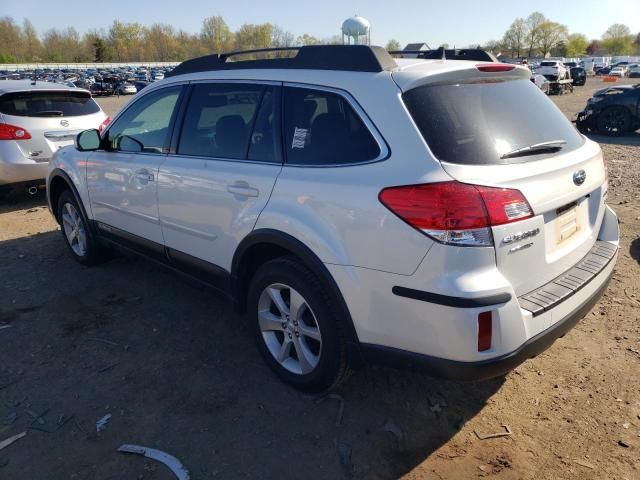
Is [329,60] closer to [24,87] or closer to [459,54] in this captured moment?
[459,54]

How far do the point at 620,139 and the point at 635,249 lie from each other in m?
9.07

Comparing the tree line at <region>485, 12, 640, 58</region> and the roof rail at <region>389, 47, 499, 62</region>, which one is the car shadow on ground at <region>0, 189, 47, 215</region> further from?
the tree line at <region>485, 12, 640, 58</region>

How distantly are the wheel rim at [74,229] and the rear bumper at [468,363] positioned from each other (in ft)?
11.9

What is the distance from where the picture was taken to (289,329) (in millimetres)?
2965

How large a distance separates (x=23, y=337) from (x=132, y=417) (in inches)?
58.5

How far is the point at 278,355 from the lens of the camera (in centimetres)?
308

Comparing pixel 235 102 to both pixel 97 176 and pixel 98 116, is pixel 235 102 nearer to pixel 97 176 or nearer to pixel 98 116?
pixel 97 176

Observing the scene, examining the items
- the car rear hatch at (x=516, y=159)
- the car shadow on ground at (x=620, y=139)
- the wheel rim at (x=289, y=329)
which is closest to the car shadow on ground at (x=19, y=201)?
the wheel rim at (x=289, y=329)

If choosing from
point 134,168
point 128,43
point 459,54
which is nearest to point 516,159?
point 459,54

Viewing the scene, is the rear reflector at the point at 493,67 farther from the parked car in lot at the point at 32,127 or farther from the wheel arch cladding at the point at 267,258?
the parked car in lot at the point at 32,127

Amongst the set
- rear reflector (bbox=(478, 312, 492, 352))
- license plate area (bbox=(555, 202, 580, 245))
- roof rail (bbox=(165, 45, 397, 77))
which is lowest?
rear reflector (bbox=(478, 312, 492, 352))

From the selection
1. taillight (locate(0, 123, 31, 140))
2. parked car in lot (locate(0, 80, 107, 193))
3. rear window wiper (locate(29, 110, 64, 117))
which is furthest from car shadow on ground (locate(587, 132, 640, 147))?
taillight (locate(0, 123, 31, 140))

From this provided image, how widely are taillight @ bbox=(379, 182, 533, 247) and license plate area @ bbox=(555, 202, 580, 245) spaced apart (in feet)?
1.31

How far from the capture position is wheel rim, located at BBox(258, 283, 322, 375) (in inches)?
112
